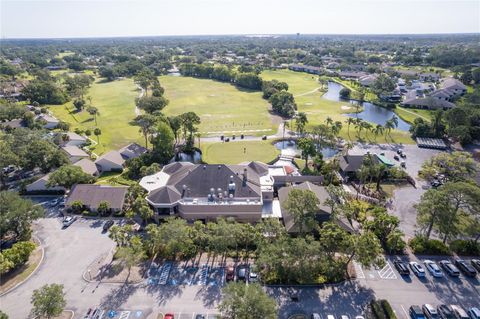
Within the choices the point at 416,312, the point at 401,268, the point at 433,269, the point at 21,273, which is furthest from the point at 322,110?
the point at 21,273

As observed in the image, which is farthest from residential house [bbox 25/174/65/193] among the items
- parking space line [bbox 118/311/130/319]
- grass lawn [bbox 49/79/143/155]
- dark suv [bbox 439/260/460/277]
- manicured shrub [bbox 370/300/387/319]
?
dark suv [bbox 439/260/460/277]

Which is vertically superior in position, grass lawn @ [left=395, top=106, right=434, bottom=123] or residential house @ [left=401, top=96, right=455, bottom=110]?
residential house @ [left=401, top=96, right=455, bottom=110]

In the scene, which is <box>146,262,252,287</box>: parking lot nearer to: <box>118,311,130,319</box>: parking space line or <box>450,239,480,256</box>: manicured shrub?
<box>118,311,130,319</box>: parking space line

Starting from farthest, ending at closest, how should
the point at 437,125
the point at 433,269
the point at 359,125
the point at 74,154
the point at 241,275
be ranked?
the point at 359,125
the point at 437,125
the point at 74,154
the point at 433,269
the point at 241,275

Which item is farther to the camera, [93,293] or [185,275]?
[185,275]

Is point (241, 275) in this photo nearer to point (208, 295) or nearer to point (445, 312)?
point (208, 295)

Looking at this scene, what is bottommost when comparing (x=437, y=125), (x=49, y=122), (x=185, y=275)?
(x=185, y=275)

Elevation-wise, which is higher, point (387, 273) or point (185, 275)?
point (185, 275)
